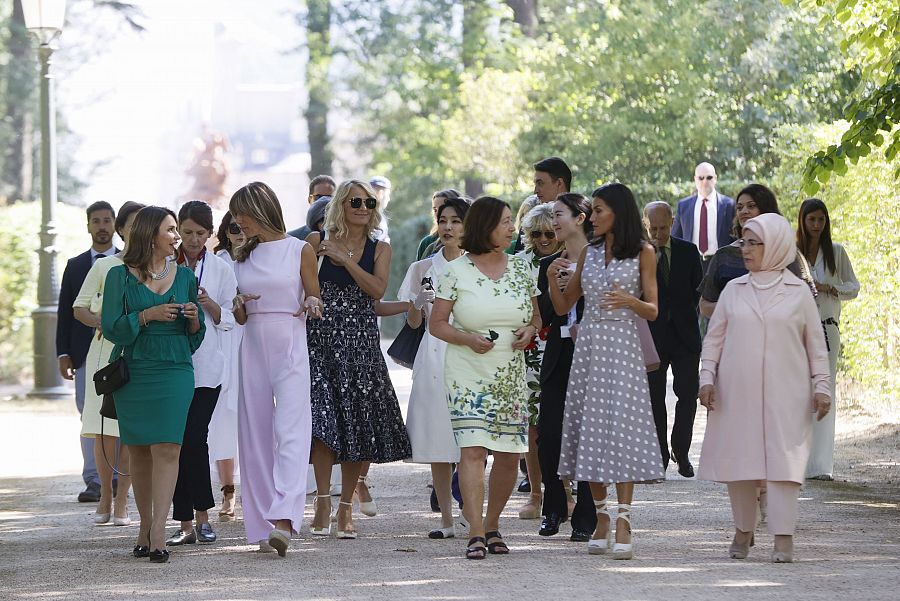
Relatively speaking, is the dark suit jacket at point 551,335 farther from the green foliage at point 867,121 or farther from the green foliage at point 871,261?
the green foliage at point 871,261

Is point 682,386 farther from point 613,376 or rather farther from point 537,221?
point 613,376

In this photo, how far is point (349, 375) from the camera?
907 centimetres

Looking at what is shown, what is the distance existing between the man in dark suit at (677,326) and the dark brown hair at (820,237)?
94 cm

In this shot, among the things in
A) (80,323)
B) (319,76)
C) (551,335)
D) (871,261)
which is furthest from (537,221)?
(319,76)

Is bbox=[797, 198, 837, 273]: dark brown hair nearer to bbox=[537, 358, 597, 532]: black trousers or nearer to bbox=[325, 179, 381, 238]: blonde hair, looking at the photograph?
bbox=[537, 358, 597, 532]: black trousers

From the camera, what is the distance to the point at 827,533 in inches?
358

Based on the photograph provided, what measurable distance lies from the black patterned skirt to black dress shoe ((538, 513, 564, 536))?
37.6 inches

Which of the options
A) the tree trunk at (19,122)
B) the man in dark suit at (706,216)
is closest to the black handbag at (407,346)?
the man in dark suit at (706,216)

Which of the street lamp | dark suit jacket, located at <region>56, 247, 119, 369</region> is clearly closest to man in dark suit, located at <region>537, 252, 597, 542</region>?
dark suit jacket, located at <region>56, 247, 119, 369</region>

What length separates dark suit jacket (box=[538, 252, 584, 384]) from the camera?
909 cm

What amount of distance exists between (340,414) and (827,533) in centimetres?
299

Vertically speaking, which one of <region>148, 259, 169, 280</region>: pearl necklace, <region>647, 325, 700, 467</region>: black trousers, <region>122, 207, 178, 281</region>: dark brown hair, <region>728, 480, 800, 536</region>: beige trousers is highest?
<region>122, 207, 178, 281</region>: dark brown hair

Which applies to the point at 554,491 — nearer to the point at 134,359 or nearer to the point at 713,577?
the point at 713,577

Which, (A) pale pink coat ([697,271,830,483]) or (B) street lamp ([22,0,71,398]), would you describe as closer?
(A) pale pink coat ([697,271,830,483])
